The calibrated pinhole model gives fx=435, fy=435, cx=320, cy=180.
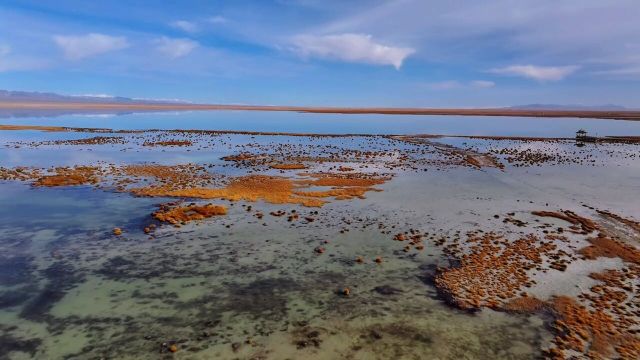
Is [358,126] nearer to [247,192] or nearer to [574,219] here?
[247,192]

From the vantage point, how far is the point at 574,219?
76.1ft

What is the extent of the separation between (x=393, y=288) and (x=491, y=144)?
57.2 m

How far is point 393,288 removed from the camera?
48.9ft

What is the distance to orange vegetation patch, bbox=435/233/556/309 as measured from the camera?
14.2 meters

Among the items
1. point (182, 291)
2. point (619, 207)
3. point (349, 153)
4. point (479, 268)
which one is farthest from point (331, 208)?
point (349, 153)

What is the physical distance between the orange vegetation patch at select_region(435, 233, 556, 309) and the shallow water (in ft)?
2.07

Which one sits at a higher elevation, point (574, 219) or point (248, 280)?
point (574, 219)

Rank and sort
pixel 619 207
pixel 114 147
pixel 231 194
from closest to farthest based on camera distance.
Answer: pixel 619 207, pixel 231 194, pixel 114 147

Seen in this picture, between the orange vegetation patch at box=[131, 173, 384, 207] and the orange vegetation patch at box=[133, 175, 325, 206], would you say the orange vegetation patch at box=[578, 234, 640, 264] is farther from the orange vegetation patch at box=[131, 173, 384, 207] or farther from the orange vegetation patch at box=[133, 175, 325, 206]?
the orange vegetation patch at box=[133, 175, 325, 206]

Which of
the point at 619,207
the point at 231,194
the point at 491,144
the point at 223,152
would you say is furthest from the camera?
the point at 491,144

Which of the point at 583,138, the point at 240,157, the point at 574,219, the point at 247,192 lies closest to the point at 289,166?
the point at 240,157

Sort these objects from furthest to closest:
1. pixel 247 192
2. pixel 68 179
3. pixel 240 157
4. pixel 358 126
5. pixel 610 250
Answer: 1. pixel 358 126
2. pixel 240 157
3. pixel 68 179
4. pixel 247 192
5. pixel 610 250

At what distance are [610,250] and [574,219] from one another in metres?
4.87

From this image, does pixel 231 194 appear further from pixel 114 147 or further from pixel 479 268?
pixel 114 147
